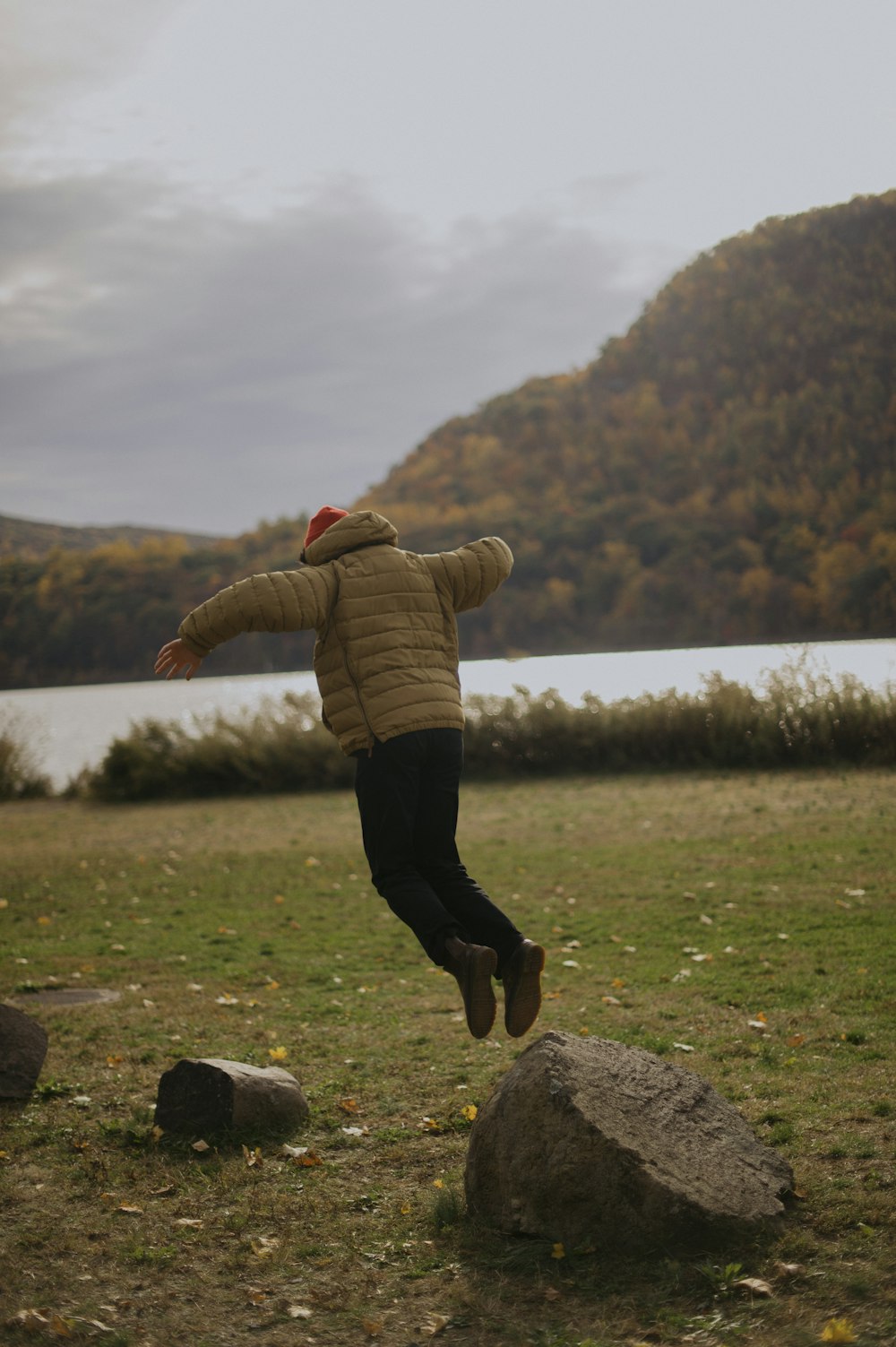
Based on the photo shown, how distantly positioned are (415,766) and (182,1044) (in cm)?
287

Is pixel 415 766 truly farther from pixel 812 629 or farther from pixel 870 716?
pixel 812 629

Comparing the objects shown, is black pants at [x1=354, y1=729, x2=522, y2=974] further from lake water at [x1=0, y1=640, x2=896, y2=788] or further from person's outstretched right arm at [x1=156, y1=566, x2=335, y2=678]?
lake water at [x1=0, y1=640, x2=896, y2=788]

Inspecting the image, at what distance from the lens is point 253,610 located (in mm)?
4316

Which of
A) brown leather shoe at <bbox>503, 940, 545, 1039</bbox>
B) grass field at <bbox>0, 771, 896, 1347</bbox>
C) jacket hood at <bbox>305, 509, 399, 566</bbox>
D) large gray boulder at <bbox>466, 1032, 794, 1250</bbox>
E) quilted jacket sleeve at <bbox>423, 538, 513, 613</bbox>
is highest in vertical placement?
jacket hood at <bbox>305, 509, 399, 566</bbox>

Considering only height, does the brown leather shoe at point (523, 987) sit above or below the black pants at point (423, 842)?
below

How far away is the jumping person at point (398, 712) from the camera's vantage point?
14.2 ft

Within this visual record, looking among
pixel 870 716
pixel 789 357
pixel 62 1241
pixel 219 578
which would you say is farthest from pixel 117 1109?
pixel 789 357

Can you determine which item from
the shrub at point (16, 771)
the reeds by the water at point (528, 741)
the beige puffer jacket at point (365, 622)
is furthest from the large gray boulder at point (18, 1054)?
the shrub at point (16, 771)

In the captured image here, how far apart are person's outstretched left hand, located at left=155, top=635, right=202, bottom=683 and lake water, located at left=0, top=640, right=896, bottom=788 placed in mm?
16433

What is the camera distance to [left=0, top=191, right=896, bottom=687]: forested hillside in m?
44.6

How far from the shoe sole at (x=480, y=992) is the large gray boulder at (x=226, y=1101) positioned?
1150 millimetres

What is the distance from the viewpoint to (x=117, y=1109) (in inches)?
210

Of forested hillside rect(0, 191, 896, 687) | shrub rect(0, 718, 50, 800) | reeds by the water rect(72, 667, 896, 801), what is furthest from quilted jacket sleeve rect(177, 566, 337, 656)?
forested hillside rect(0, 191, 896, 687)

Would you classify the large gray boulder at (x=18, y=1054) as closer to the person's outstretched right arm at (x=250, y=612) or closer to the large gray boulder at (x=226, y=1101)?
the large gray boulder at (x=226, y=1101)
